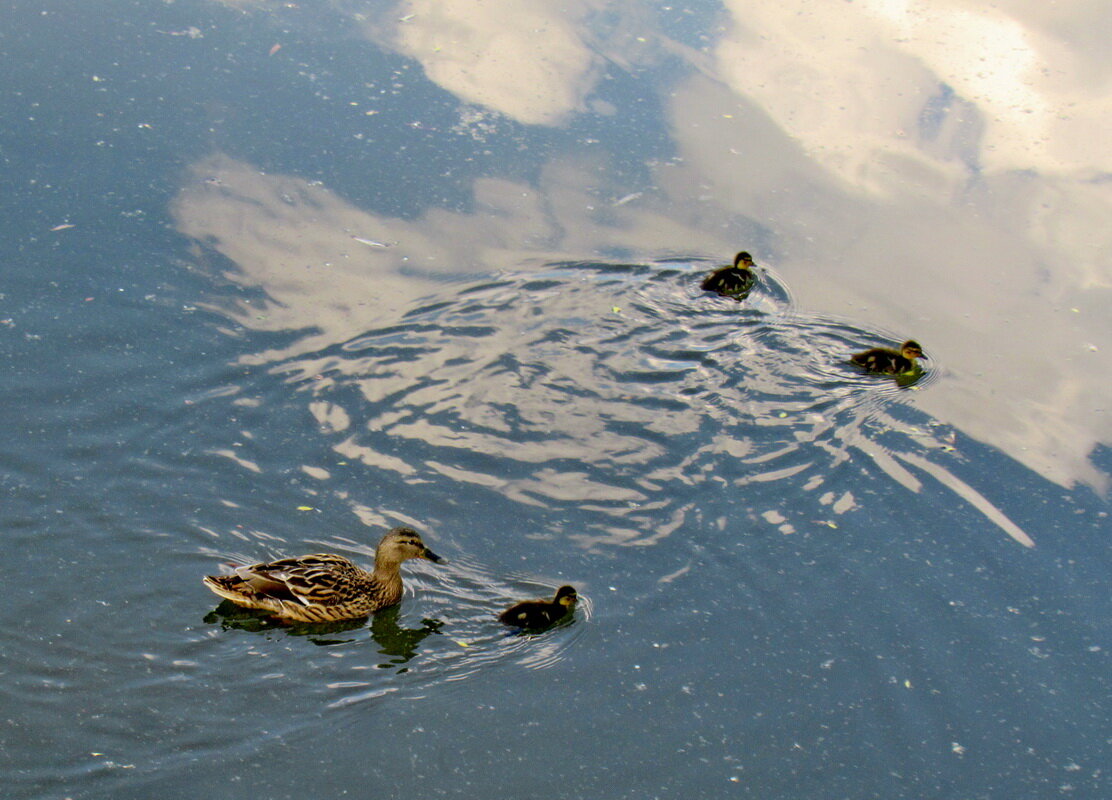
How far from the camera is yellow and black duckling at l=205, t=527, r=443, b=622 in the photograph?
4930 millimetres

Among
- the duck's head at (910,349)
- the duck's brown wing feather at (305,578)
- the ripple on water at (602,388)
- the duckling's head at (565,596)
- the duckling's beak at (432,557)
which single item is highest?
the duck's head at (910,349)

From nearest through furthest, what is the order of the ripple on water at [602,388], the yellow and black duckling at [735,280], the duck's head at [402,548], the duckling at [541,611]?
the duckling at [541,611]
the duck's head at [402,548]
the ripple on water at [602,388]
the yellow and black duckling at [735,280]

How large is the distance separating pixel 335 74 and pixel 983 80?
5.37 metres

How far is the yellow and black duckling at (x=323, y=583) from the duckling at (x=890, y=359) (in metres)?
2.85

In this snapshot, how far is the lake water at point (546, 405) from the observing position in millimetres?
4551

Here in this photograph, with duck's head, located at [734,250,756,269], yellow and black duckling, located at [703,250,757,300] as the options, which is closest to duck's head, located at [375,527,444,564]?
yellow and black duckling, located at [703,250,757,300]

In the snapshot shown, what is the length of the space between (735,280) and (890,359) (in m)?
1.07

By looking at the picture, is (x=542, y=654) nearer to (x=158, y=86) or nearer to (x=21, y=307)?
(x=21, y=307)

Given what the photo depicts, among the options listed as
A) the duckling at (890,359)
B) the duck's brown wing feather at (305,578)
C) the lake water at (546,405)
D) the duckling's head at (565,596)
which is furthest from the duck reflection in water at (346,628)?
the duckling at (890,359)

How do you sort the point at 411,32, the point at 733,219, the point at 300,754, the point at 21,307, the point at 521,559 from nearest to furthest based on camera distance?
the point at 300,754
the point at 521,559
the point at 21,307
the point at 733,219
the point at 411,32

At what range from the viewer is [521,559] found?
5320 millimetres

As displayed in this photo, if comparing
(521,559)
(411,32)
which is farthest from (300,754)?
(411,32)

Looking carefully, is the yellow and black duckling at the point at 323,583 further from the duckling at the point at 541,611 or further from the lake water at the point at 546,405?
the duckling at the point at 541,611

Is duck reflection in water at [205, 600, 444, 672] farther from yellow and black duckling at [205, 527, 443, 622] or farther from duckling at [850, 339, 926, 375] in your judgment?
duckling at [850, 339, 926, 375]
